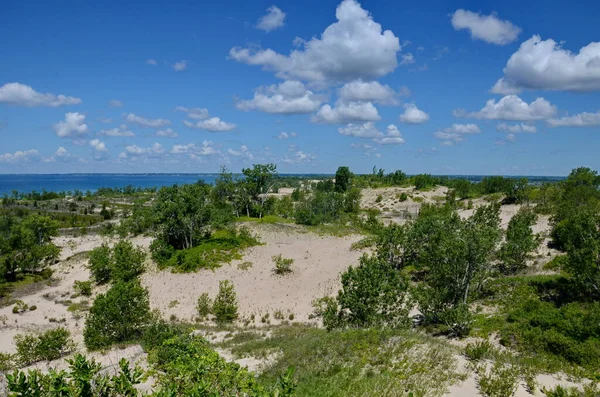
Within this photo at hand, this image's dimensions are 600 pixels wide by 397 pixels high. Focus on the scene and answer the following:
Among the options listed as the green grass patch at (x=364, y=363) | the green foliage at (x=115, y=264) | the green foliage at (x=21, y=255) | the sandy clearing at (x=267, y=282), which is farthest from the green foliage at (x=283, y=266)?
the green foliage at (x=21, y=255)

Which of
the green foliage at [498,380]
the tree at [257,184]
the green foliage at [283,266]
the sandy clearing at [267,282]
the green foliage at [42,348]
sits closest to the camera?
the green foliage at [498,380]

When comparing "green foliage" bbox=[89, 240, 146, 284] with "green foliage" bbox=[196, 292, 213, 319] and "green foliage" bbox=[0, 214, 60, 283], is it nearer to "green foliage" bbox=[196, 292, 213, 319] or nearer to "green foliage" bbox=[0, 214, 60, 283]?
"green foliage" bbox=[0, 214, 60, 283]

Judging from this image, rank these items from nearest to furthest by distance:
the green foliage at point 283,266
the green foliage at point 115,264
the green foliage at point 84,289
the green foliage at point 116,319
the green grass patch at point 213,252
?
the green foliage at point 116,319 → the green foliage at point 84,289 → the green foliage at point 115,264 → the green foliage at point 283,266 → the green grass patch at point 213,252

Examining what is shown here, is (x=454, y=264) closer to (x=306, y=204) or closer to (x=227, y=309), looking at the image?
(x=227, y=309)

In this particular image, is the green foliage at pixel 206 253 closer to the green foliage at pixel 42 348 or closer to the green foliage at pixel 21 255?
the green foliage at pixel 21 255

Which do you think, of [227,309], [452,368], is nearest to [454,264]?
[452,368]

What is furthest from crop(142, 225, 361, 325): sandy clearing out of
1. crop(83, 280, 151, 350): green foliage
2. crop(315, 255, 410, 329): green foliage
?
crop(315, 255, 410, 329): green foliage
